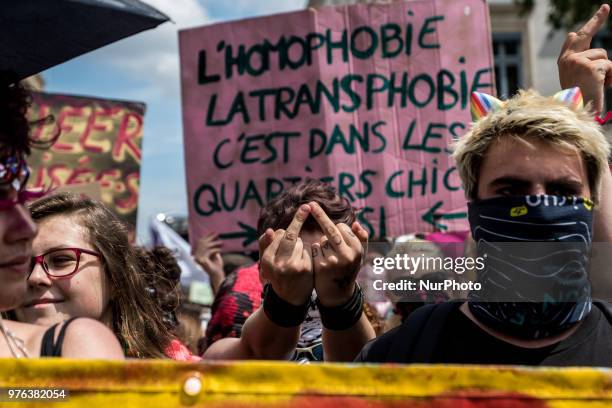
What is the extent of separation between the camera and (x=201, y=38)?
5145 millimetres

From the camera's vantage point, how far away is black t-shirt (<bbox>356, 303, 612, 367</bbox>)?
5.33ft

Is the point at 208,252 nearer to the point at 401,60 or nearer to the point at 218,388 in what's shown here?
the point at 401,60

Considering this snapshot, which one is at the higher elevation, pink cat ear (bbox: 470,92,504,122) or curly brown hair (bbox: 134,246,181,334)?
pink cat ear (bbox: 470,92,504,122)

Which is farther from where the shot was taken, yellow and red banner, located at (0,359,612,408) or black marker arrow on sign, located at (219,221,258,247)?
black marker arrow on sign, located at (219,221,258,247)

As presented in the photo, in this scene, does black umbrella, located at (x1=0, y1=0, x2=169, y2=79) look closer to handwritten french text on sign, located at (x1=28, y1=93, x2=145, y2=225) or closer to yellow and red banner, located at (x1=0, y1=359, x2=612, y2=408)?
yellow and red banner, located at (x1=0, y1=359, x2=612, y2=408)

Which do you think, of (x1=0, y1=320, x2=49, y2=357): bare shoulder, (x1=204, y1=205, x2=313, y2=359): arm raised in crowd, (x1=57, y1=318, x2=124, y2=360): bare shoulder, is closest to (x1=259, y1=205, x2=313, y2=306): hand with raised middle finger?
(x1=204, y1=205, x2=313, y2=359): arm raised in crowd

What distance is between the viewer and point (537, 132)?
1.72 metres

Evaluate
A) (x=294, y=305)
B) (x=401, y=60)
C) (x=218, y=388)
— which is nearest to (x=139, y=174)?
(x=401, y=60)

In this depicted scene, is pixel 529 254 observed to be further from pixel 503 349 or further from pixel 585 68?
pixel 585 68

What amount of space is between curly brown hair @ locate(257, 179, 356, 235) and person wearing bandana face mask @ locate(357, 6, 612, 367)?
68cm

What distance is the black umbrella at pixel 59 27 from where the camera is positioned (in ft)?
4.54

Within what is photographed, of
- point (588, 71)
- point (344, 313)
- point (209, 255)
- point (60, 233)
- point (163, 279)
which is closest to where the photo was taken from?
point (344, 313)

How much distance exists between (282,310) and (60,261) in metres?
0.72

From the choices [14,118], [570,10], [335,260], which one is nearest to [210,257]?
[335,260]
